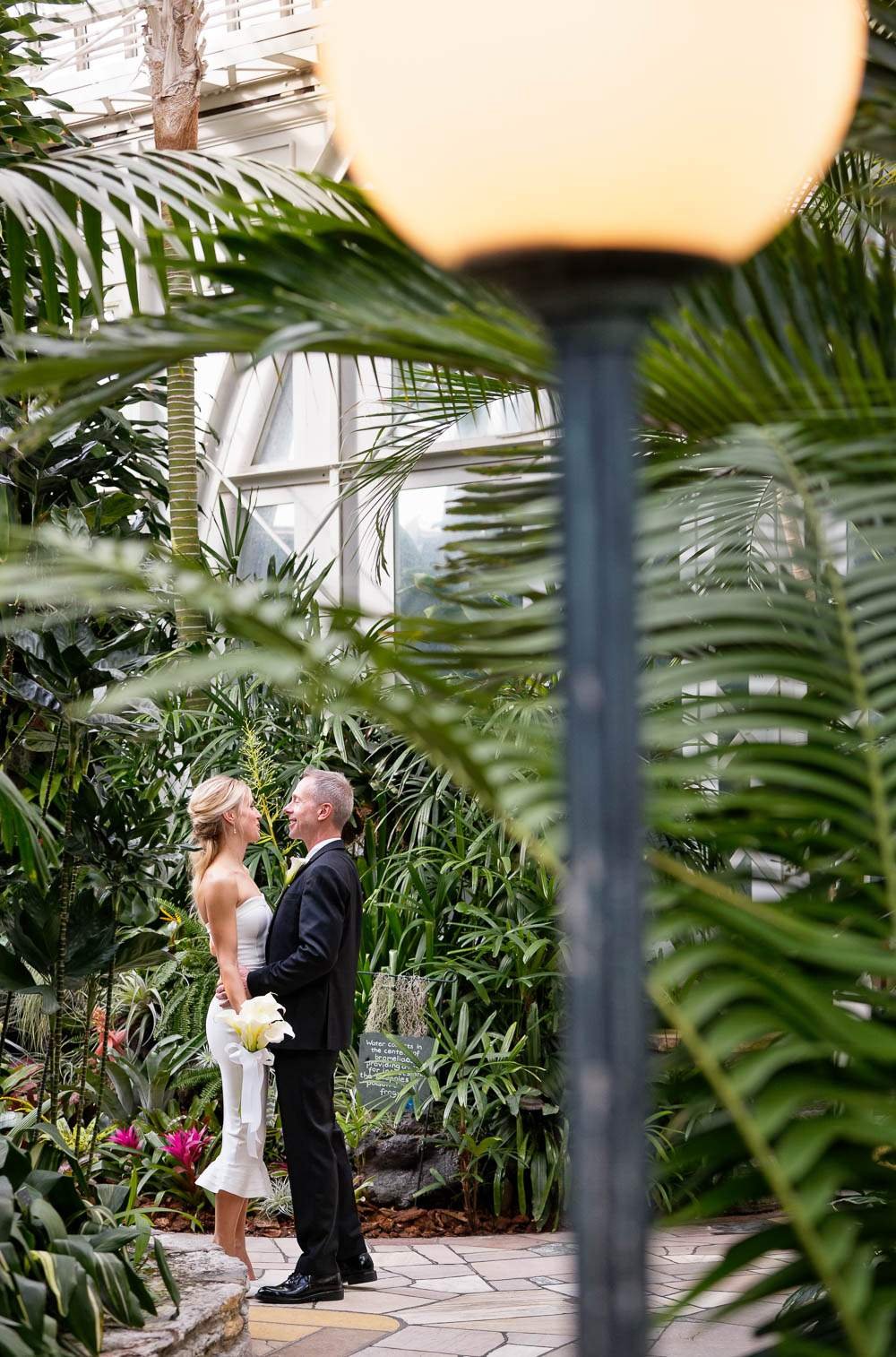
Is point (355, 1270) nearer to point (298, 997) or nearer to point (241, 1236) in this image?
point (241, 1236)

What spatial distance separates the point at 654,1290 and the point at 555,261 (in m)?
4.64

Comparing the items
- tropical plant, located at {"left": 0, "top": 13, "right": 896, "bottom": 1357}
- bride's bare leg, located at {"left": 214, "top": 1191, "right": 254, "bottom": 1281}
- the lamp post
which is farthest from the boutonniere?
the lamp post

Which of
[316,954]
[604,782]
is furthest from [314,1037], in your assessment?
[604,782]

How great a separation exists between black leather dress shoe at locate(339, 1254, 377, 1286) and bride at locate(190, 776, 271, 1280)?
321 millimetres

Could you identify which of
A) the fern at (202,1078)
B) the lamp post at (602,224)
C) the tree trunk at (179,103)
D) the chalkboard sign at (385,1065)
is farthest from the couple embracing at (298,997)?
the lamp post at (602,224)

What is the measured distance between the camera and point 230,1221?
4820 mm

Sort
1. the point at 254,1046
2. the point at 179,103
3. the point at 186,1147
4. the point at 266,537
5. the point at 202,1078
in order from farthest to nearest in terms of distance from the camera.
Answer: the point at 266,537, the point at 179,103, the point at 202,1078, the point at 186,1147, the point at 254,1046

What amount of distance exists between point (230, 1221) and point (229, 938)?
0.93 meters

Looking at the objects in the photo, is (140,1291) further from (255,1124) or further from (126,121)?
(126,121)

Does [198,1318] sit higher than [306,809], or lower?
lower

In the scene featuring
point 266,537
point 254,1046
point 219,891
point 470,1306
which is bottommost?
point 470,1306

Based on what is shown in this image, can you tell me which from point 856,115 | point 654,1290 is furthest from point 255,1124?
point 856,115

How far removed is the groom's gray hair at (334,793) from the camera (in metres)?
4.98

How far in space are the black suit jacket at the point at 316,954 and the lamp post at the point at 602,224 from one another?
13.0ft
